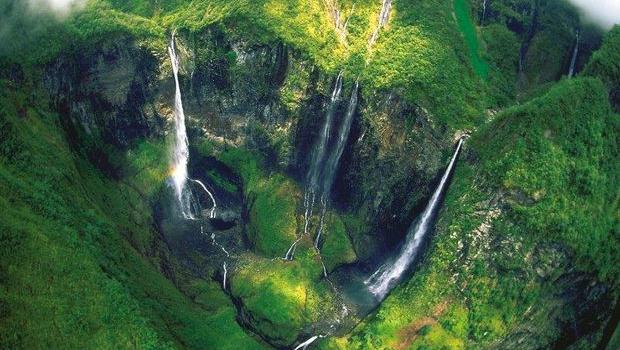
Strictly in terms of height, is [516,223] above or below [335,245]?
above

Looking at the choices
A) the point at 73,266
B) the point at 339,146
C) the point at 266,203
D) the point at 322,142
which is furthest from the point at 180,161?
the point at 73,266

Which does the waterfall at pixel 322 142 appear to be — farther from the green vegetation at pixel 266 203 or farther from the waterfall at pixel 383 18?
the waterfall at pixel 383 18

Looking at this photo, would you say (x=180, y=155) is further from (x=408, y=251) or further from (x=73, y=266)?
(x=408, y=251)

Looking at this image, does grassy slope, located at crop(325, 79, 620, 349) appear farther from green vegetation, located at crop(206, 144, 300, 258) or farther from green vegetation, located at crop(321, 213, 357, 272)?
green vegetation, located at crop(206, 144, 300, 258)

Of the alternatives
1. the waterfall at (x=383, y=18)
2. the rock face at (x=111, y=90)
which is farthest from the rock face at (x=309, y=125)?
the waterfall at (x=383, y=18)

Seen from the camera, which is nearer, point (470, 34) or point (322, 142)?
point (322, 142)

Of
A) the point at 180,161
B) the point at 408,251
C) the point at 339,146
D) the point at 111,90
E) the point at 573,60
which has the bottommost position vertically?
the point at 180,161
